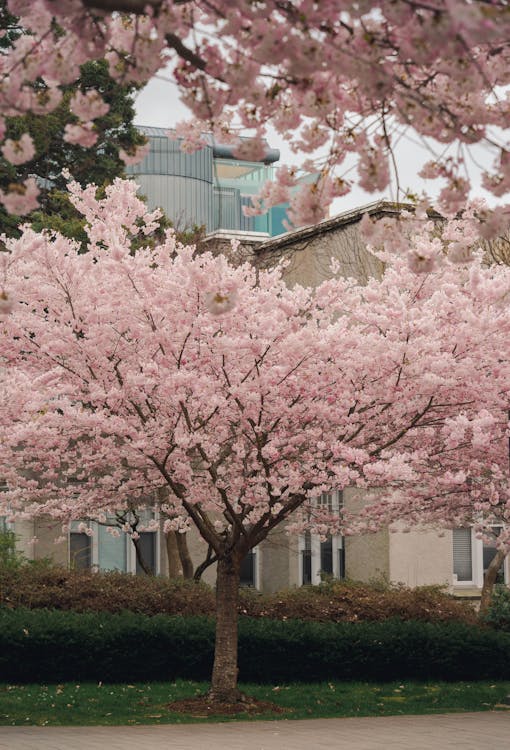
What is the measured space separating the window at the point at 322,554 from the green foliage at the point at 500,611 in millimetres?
6057

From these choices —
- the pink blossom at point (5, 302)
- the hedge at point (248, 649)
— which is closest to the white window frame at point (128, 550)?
the hedge at point (248, 649)

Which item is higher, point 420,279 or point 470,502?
point 420,279

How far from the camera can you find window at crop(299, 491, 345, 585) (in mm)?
27513

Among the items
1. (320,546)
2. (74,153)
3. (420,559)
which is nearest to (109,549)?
(320,546)

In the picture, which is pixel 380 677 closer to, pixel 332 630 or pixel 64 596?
pixel 332 630

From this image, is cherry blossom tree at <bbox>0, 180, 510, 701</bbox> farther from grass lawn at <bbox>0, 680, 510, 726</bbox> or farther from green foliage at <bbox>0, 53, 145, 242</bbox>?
green foliage at <bbox>0, 53, 145, 242</bbox>

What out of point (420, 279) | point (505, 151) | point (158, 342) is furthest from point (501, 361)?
point (505, 151)

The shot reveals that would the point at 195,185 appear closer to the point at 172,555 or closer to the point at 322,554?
the point at 322,554

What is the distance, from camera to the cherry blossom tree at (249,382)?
14.6 meters

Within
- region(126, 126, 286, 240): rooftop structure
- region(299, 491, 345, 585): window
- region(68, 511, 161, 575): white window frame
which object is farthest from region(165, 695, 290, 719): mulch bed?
region(126, 126, 286, 240): rooftop structure

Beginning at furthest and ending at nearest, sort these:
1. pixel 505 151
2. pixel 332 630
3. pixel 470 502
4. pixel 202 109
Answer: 1. pixel 332 630
2. pixel 470 502
3. pixel 505 151
4. pixel 202 109

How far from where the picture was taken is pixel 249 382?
1477cm

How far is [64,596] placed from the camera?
18.9 metres

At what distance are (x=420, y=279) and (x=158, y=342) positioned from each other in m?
3.52
